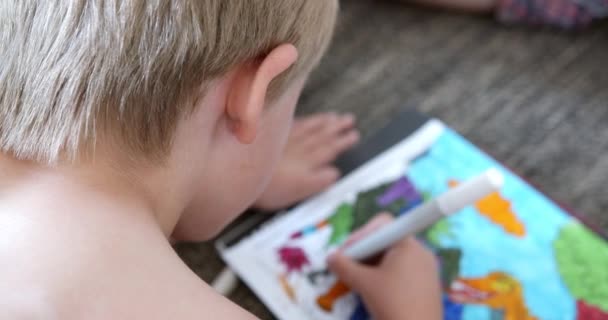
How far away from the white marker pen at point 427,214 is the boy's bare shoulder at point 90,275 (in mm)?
198

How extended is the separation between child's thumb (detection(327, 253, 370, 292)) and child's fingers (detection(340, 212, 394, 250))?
0.02 metres

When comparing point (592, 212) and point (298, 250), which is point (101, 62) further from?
point (592, 212)

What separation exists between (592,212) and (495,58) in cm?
19

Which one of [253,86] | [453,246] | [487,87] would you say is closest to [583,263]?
[453,246]

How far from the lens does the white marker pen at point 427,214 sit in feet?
1.48

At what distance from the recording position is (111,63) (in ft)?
1.02

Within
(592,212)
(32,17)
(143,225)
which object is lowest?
(592,212)

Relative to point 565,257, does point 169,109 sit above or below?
above

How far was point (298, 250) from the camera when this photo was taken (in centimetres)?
55

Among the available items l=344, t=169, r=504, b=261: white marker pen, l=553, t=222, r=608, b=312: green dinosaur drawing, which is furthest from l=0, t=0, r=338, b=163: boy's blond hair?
l=553, t=222, r=608, b=312: green dinosaur drawing

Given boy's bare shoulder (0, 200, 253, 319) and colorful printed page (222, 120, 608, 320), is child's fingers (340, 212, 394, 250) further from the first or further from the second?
boy's bare shoulder (0, 200, 253, 319)

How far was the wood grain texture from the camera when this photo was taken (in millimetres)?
584

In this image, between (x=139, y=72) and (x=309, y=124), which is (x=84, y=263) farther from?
(x=309, y=124)

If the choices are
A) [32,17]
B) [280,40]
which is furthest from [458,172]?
[32,17]
